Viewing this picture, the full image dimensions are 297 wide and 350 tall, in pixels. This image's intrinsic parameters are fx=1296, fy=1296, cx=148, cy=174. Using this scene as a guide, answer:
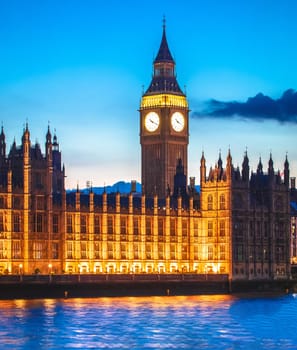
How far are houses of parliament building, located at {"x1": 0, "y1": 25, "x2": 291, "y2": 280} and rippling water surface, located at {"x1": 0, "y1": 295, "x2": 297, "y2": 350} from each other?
1258 cm

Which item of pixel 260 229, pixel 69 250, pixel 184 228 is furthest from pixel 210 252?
pixel 69 250

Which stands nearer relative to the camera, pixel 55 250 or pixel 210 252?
pixel 55 250

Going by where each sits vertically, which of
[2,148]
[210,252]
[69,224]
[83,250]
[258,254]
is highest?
[2,148]

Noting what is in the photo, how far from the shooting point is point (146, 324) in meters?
111

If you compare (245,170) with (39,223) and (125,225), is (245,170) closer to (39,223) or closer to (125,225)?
(125,225)

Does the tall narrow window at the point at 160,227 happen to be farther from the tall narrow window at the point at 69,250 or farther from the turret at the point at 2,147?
the turret at the point at 2,147

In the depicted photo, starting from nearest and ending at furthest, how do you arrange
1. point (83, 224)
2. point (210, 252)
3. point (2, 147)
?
point (83, 224), point (2, 147), point (210, 252)

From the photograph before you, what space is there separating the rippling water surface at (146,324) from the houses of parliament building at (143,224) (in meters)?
12.6

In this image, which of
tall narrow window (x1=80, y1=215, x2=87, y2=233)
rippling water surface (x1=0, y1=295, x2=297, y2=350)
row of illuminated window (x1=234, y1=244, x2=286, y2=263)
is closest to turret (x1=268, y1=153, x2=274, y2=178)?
row of illuminated window (x1=234, y1=244, x2=286, y2=263)

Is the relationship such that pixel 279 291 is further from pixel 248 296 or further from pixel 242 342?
pixel 242 342

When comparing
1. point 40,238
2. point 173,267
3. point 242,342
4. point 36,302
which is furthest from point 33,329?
point 173,267

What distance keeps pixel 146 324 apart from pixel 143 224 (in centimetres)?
4896

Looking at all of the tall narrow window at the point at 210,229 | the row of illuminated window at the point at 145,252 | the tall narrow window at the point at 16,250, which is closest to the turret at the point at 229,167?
the tall narrow window at the point at 210,229

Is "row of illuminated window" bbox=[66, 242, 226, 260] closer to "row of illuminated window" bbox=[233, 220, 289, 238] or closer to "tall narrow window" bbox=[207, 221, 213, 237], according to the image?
"tall narrow window" bbox=[207, 221, 213, 237]
